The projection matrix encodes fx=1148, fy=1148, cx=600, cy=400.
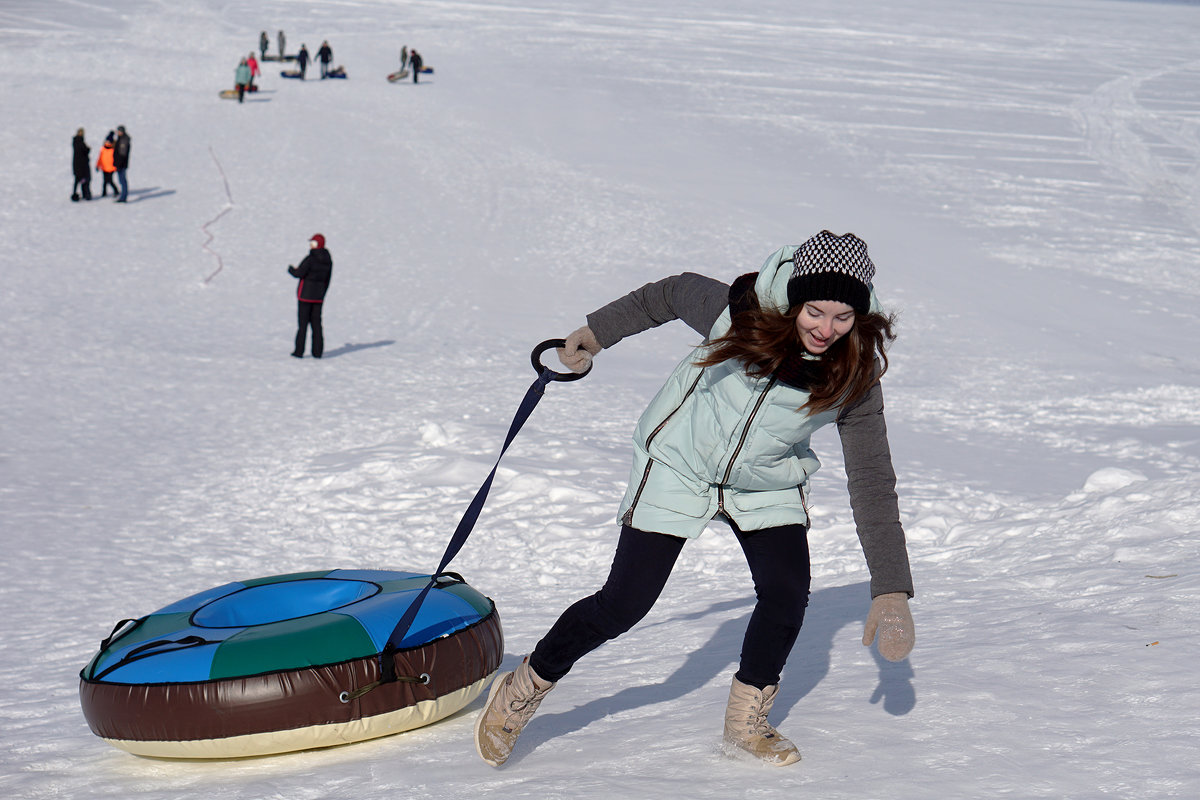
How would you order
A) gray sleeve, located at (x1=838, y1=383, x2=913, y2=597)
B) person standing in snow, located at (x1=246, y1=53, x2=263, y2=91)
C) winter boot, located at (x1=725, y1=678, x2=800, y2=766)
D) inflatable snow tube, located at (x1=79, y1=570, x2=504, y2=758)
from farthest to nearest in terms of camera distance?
person standing in snow, located at (x1=246, y1=53, x2=263, y2=91) < inflatable snow tube, located at (x1=79, y1=570, x2=504, y2=758) < winter boot, located at (x1=725, y1=678, x2=800, y2=766) < gray sleeve, located at (x1=838, y1=383, x2=913, y2=597)

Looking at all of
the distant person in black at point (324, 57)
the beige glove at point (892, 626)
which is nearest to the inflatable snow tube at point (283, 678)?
the beige glove at point (892, 626)

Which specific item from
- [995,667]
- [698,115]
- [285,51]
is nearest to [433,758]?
[995,667]

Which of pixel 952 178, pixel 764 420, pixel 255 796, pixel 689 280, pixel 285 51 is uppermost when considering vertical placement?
pixel 285 51

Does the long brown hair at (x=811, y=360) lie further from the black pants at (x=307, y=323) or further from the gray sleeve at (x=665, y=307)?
the black pants at (x=307, y=323)

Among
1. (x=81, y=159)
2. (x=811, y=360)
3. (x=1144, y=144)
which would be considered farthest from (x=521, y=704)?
(x=1144, y=144)

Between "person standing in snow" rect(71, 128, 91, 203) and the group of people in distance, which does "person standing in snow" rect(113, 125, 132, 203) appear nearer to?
the group of people in distance

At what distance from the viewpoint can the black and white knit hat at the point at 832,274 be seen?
2.56 m

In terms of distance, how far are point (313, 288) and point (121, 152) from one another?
9.21 m

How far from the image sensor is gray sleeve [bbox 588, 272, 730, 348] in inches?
114

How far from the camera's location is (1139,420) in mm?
9555

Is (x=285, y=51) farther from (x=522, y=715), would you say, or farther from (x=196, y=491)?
(x=522, y=715)

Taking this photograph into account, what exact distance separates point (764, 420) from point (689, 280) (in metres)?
0.47

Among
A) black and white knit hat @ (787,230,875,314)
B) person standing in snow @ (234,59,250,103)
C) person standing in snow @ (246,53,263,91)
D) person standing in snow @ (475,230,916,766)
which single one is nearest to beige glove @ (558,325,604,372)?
person standing in snow @ (475,230,916,766)

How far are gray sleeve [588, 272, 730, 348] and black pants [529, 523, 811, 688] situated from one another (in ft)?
1.77
